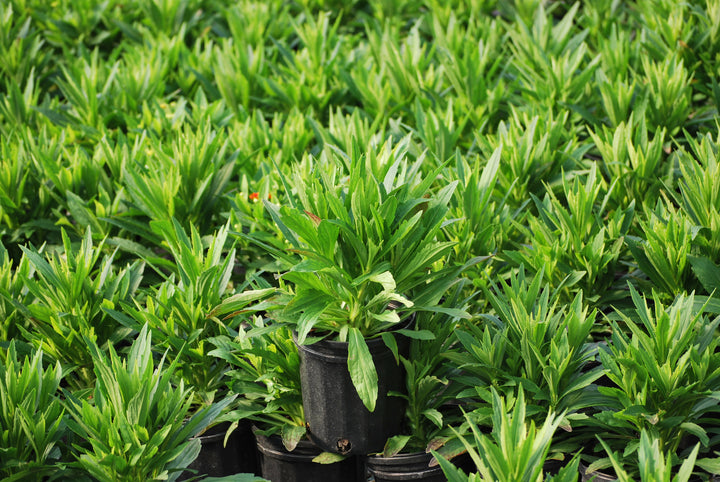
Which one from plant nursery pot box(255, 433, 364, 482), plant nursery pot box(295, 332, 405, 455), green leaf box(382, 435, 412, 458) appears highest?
plant nursery pot box(295, 332, 405, 455)

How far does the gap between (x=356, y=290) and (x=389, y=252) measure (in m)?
0.15

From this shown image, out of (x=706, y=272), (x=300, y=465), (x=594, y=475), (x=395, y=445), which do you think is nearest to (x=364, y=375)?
(x=395, y=445)

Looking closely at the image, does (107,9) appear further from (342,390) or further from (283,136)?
(342,390)

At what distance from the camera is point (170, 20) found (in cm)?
472

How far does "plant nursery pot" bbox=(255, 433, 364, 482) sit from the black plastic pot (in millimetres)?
164

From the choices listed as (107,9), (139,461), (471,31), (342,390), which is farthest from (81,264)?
(107,9)

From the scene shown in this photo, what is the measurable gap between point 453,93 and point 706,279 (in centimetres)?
186

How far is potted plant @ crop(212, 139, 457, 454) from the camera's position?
74.3 inches

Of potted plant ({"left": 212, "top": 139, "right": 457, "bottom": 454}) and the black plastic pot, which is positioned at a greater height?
potted plant ({"left": 212, "top": 139, "right": 457, "bottom": 454})

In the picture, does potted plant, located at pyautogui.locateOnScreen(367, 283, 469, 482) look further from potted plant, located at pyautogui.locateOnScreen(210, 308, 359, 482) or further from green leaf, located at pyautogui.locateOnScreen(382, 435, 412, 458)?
potted plant, located at pyautogui.locateOnScreen(210, 308, 359, 482)

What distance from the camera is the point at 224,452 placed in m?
2.24

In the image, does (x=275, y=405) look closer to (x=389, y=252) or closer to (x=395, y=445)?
(x=395, y=445)

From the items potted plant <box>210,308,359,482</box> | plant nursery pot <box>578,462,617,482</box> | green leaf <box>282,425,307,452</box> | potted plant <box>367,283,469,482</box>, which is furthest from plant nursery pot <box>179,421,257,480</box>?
plant nursery pot <box>578,462,617,482</box>

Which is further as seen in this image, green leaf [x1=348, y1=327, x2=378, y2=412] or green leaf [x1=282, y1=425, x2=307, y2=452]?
green leaf [x1=282, y1=425, x2=307, y2=452]
